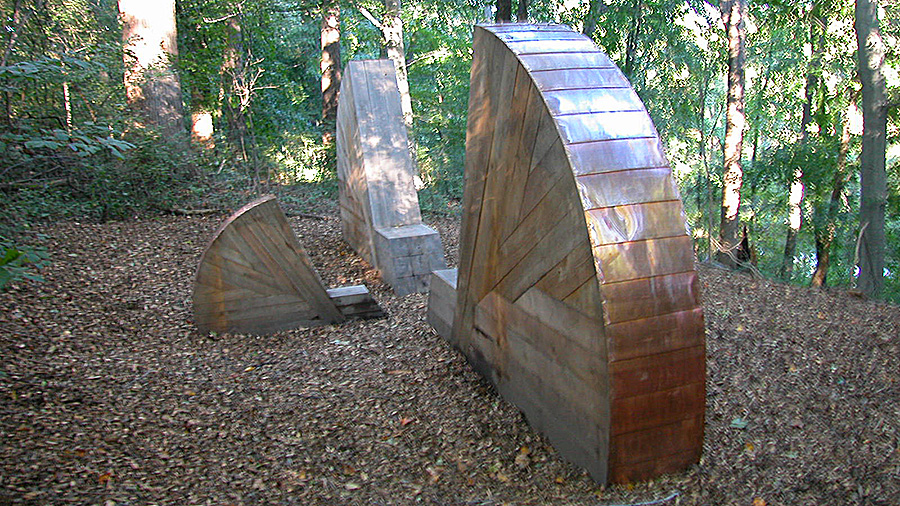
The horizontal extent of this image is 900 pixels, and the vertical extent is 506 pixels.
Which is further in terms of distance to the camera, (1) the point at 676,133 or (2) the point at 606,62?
(1) the point at 676,133

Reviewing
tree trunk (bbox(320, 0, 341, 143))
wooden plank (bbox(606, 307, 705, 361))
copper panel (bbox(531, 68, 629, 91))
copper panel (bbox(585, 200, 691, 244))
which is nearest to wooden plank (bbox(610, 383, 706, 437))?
wooden plank (bbox(606, 307, 705, 361))

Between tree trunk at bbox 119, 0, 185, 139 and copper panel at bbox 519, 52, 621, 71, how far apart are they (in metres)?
6.52

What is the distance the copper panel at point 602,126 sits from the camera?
293 cm

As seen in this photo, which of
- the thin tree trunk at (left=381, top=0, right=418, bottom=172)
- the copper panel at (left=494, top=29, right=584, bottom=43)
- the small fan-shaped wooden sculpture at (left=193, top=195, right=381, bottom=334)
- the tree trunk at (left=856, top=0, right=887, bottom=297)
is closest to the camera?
the copper panel at (left=494, top=29, right=584, bottom=43)

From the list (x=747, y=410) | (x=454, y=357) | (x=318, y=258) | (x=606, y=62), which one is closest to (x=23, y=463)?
(x=454, y=357)

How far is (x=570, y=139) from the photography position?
2.91 m

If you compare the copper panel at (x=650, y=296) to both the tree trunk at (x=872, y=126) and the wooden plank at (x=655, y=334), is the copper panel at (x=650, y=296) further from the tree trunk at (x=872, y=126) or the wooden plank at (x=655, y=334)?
the tree trunk at (x=872, y=126)

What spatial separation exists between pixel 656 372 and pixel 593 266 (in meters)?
0.55

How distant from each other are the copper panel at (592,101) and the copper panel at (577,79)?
1.4 inches

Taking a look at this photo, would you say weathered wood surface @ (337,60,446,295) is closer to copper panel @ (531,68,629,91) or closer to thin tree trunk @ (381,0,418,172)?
thin tree trunk @ (381,0,418,172)

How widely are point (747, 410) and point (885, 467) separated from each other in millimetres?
752

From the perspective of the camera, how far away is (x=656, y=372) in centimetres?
279

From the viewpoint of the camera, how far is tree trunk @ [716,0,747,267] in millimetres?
9000

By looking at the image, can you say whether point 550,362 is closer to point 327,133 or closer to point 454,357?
point 454,357
